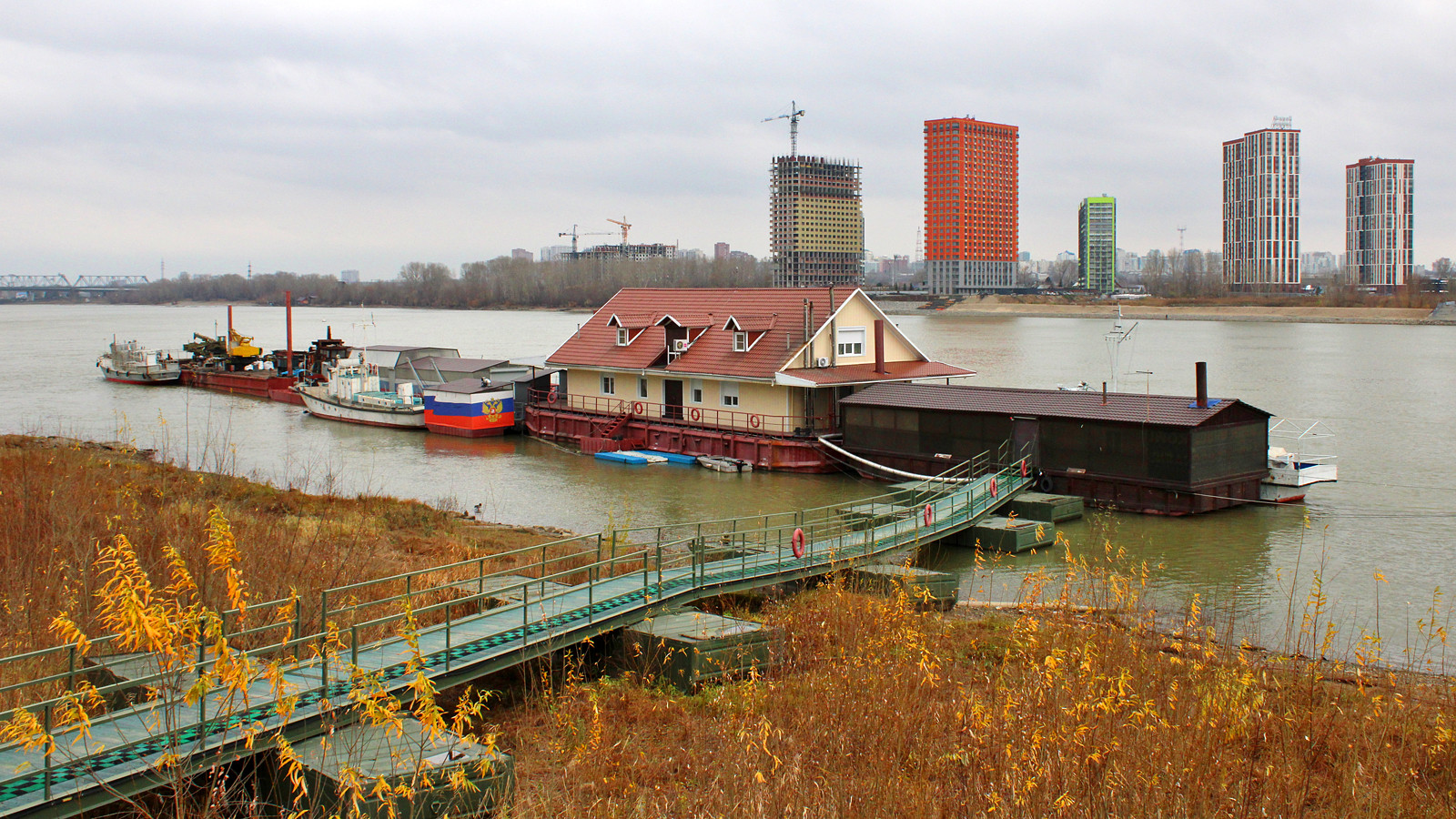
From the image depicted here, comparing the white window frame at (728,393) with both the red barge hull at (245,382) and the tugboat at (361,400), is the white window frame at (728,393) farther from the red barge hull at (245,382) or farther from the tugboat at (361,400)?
the red barge hull at (245,382)

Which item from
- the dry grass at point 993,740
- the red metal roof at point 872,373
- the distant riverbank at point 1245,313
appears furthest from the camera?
the distant riverbank at point 1245,313

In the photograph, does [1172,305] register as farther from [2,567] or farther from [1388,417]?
[2,567]

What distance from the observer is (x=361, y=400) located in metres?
55.8

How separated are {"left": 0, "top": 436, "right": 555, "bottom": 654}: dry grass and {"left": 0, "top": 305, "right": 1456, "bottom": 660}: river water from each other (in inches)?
52.4

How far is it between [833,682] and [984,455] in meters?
22.5

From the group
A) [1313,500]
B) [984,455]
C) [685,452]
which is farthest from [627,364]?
[1313,500]

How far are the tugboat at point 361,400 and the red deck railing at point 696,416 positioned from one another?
287 inches

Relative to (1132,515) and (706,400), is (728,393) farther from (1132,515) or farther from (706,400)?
(1132,515)

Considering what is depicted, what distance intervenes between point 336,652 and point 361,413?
162 ft

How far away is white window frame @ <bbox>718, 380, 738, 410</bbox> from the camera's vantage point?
135ft

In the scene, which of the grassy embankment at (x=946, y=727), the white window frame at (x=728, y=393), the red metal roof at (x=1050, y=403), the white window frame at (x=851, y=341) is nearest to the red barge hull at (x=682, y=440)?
the white window frame at (x=728, y=393)

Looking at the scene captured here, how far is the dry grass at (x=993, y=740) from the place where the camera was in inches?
320

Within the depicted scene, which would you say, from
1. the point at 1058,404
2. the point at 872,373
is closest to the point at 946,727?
the point at 1058,404

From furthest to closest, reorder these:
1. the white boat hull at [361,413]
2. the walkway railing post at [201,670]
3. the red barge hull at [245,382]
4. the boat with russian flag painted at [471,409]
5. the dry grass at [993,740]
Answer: the red barge hull at [245,382]
the white boat hull at [361,413]
the boat with russian flag painted at [471,409]
the dry grass at [993,740]
the walkway railing post at [201,670]
